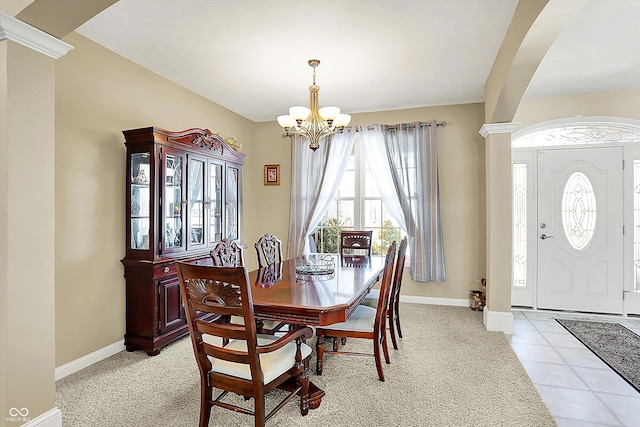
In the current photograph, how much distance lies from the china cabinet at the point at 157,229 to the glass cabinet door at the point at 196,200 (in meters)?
0.01

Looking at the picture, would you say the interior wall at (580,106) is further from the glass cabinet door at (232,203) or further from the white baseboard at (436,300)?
the glass cabinet door at (232,203)

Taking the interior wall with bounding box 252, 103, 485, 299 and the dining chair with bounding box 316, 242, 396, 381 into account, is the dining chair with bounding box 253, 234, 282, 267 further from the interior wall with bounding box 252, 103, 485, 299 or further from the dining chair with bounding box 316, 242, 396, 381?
the interior wall with bounding box 252, 103, 485, 299

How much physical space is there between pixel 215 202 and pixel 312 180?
5.45ft

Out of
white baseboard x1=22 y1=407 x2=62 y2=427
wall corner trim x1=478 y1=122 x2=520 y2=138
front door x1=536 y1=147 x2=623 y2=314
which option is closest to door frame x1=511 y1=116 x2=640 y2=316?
front door x1=536 y1=147 x2=623 y2=314

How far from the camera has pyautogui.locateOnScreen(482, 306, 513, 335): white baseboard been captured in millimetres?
3588

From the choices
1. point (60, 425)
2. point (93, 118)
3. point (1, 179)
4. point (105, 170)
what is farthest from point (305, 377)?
point (93, 118)

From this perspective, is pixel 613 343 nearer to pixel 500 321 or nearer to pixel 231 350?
pixel 500 321

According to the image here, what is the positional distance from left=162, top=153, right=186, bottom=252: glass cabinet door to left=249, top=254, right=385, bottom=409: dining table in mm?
967

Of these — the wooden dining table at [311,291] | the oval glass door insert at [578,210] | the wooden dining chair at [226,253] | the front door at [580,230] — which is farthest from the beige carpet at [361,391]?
the oval glass door insert at [578,210]

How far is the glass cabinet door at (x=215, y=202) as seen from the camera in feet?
12.4

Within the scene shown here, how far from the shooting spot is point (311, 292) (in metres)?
2.16

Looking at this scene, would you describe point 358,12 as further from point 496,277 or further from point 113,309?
point 113,309

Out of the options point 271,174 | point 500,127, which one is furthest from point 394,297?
point 271,174

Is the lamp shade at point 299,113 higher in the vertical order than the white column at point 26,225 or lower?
higher
